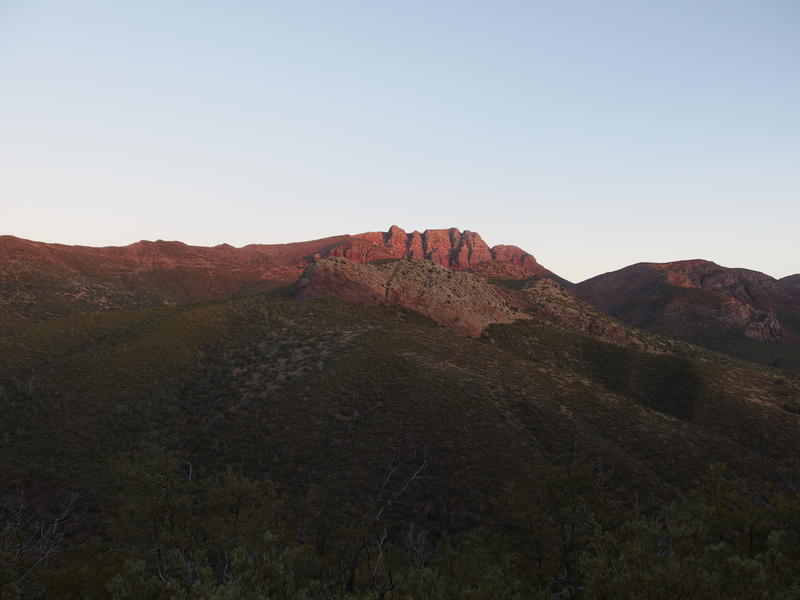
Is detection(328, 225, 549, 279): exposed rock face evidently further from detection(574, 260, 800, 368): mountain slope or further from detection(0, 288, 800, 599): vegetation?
detection(0, 288, 800, 599): vegetation

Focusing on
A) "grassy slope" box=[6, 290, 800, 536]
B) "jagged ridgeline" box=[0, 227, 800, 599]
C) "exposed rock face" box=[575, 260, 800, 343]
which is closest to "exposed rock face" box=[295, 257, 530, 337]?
"jagged ridgeline" box=[0, 227, 800, 599]

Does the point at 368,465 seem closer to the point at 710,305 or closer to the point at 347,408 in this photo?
the point at 347,408

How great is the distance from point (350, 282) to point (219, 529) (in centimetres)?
5722

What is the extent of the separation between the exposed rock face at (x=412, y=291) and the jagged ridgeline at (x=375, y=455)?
0.48m

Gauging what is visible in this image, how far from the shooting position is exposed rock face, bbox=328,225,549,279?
568 feet

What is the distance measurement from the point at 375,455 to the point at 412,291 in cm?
4710

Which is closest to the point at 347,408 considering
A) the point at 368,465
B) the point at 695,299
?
the point at 368,465

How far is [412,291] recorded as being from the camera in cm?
7756

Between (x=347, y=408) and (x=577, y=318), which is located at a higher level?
(x=577, y=318)

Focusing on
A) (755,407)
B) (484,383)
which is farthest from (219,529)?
(755,407)

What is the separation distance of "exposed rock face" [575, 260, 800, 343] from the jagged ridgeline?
43953 millimetres

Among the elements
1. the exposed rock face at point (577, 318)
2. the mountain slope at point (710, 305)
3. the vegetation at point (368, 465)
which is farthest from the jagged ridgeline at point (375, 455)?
the mountain slope at point (710, 305)

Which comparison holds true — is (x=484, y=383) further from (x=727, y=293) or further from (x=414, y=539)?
(x=727, y=293)

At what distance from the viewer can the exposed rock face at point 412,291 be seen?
7412 cm
